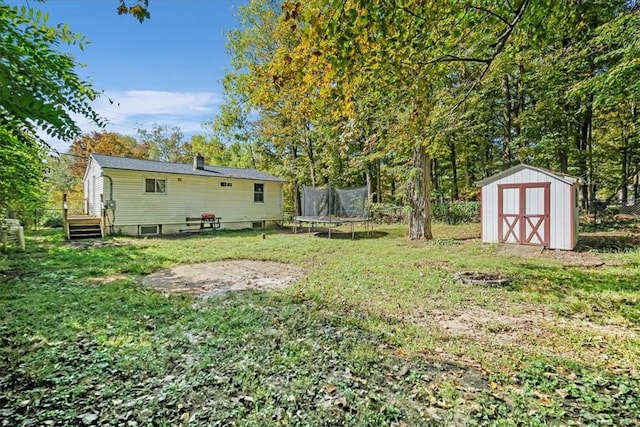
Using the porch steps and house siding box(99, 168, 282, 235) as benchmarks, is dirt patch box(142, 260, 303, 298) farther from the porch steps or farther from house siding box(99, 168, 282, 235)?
house siding box(99, 168, 282, 235)

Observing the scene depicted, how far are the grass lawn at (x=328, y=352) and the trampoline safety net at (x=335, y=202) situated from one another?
766 cm

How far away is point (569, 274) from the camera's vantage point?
5695mm

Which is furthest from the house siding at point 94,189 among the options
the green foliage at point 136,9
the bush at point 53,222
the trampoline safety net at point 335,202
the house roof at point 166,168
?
the green foliage at point 136,9

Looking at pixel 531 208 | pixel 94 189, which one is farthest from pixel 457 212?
pixel 94 189

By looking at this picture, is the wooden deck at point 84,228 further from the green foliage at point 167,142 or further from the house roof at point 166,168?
the green foliage at point 167,142

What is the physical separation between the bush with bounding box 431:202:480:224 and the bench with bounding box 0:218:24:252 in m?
15.8

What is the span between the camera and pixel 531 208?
338 inches

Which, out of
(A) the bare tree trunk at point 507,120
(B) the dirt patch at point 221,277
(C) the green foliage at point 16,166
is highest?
(A) the bare tree trunk at point 507,120

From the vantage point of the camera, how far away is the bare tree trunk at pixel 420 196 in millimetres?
9633

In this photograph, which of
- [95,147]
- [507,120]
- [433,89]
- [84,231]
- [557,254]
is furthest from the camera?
[95,147]

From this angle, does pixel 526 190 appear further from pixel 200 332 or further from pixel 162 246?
pixel 162 246

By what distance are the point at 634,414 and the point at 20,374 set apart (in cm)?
427

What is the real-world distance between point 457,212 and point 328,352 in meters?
14.2

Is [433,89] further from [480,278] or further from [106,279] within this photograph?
[106,279]
